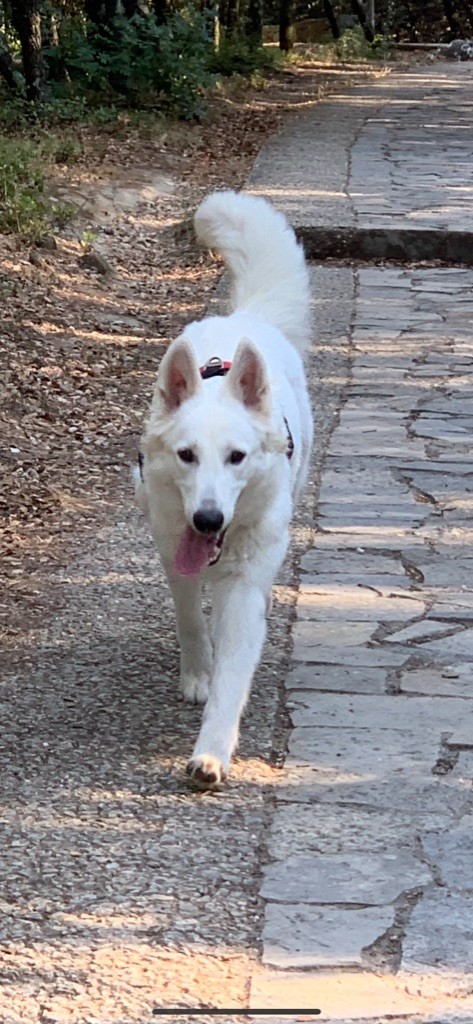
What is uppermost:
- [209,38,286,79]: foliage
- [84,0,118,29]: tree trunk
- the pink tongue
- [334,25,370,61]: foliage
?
the pink tongue

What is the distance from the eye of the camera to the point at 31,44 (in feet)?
45.0

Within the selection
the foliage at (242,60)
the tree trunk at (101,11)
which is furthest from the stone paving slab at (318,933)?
the foliage at (242,60)

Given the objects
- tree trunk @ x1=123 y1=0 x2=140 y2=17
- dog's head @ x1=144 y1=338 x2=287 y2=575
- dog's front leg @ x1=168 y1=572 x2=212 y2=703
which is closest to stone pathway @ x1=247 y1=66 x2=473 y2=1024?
dog's front leg @ x1=168 y1=572 x2=212 y2=703

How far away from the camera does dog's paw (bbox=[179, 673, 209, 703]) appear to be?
14.2 ft

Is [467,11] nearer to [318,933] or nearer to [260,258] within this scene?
[260,258]

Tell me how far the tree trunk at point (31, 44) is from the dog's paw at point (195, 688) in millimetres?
10595

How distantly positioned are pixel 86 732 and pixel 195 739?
0.32m

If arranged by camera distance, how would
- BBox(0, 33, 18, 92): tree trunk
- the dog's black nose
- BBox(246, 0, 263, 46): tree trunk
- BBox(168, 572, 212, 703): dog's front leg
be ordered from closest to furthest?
the dog's black nose
BBox(168, 572, 212, 703): dog's front leg
BBox(0, 33, 18, 92): tree trunk
BBox(246, 0, 263, 46): tree trunk

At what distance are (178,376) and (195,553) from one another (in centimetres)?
48

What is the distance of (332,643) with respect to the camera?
15.6 ft

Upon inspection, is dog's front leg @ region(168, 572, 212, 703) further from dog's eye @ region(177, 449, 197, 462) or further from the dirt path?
dog's eye @ region(177, 449, 197, 462)

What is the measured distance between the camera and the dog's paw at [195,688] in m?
4.33

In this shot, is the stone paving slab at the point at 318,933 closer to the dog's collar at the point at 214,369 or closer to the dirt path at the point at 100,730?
the dirt path at the point at 100,730

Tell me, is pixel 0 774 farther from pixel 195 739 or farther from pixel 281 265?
pixel 281 265
